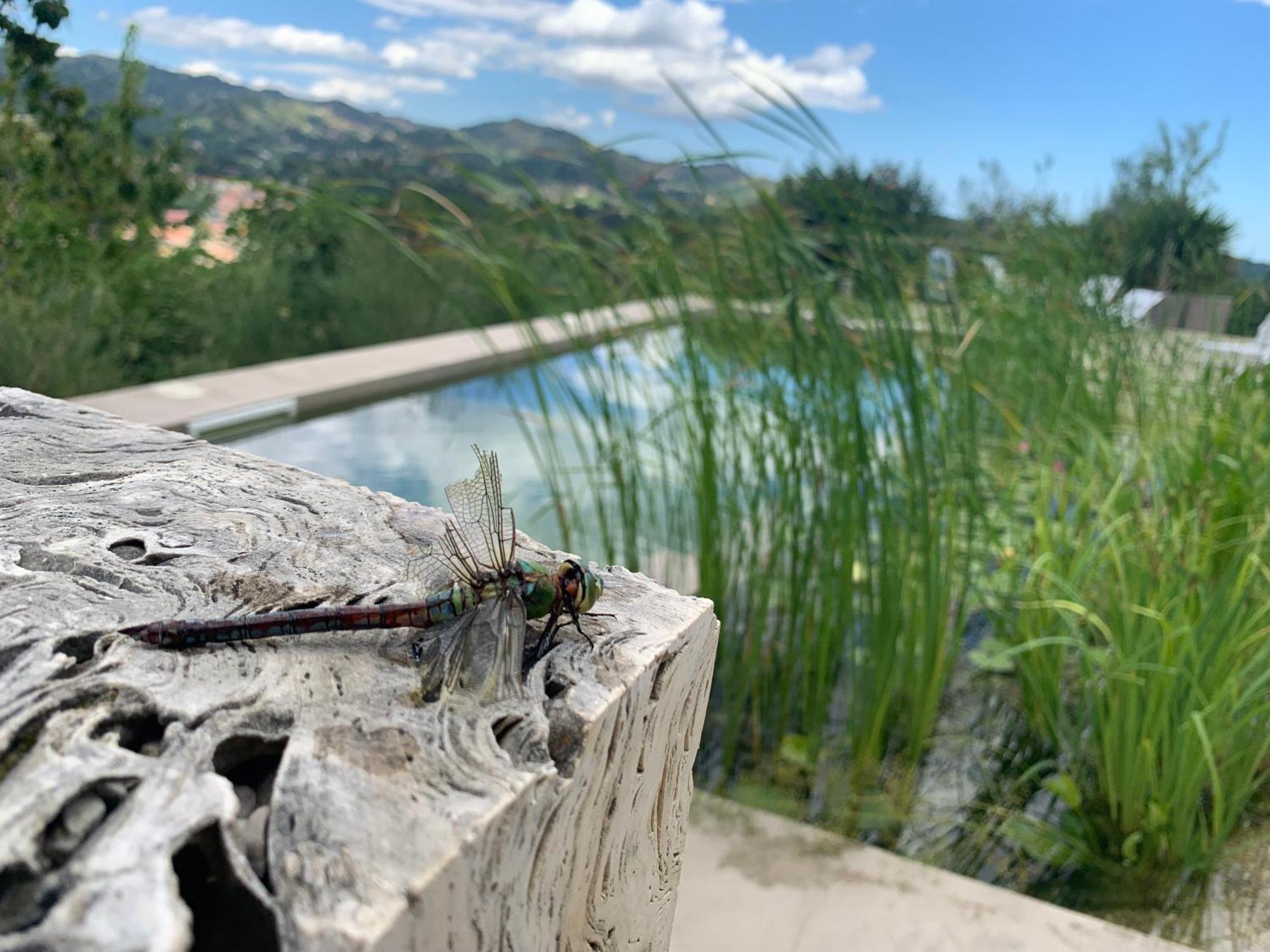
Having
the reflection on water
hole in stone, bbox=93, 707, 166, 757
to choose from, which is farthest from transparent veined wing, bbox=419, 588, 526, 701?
the reflection on water

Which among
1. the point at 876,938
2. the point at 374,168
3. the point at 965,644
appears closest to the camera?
the point at 876,938

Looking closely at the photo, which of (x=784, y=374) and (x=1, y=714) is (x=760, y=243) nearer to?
(x=784, y=374)

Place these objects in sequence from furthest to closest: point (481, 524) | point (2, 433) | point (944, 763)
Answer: point (944, 763) → point (2, 433) → point (481, 524)

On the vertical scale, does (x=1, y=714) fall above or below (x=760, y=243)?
below

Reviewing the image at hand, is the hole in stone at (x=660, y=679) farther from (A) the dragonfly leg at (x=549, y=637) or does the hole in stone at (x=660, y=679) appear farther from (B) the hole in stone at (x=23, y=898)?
(B) the hole in stone at (x=23, y=898)

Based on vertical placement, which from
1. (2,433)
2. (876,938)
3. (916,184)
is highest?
(916,184)

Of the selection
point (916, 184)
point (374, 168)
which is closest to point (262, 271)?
point (374, 168)

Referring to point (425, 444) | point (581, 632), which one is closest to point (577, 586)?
point (581, 632)
